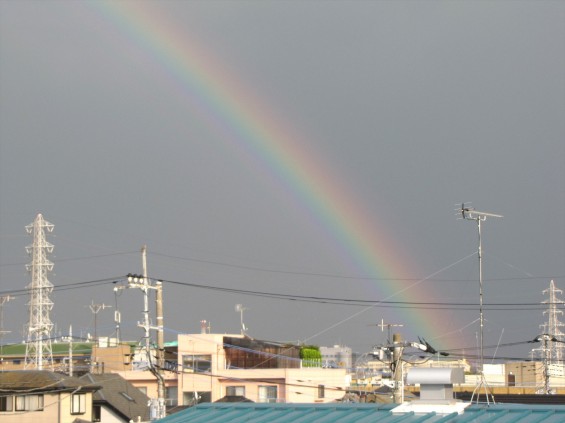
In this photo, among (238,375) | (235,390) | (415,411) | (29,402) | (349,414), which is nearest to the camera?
(415,411)

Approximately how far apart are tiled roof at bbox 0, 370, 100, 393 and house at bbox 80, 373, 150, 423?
2.57 meters

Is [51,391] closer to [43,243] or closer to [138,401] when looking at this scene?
[138,401]

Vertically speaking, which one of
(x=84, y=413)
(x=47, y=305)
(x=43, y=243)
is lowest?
(x=84, y=413)

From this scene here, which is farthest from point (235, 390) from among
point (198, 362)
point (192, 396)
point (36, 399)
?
point (36, 399)

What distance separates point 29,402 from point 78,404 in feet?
9.15

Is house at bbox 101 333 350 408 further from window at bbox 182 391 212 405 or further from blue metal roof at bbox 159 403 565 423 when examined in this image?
blue metal roof at bbox 159 403 565 423

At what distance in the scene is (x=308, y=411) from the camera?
17953 millimetres

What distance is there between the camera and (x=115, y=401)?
5219cm

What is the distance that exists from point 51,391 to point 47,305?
65.8 ft

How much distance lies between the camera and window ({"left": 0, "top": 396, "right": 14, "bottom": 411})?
44.9 m

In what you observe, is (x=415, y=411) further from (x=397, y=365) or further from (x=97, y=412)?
(x=97, y=412)

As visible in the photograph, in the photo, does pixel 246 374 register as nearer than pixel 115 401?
No

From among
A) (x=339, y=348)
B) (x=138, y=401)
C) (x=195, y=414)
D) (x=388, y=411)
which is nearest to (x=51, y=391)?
(x=138, y=401)

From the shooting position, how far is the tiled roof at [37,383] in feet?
147
